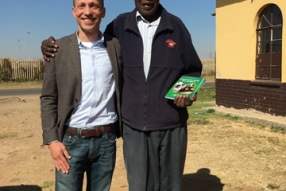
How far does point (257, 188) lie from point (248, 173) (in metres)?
0.48

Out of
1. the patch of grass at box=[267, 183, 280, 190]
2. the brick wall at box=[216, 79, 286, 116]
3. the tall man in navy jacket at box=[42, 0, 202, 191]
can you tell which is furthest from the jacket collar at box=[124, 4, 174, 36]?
the brick wall at box=[216, 79, 286, 116]

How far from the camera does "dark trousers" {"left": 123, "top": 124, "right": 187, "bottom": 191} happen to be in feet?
8.99

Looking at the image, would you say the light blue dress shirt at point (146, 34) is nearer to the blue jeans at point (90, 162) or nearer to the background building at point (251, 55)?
the blue jeans at point (90, 162)

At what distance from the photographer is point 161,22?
8.89 feet

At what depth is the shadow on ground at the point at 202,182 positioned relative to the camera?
433cm

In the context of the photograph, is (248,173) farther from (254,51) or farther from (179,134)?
(254,51)

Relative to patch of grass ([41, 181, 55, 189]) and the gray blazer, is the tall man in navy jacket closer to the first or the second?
the gray blazer

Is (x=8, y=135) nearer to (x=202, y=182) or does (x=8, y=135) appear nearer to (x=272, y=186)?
(x=202, y=182)

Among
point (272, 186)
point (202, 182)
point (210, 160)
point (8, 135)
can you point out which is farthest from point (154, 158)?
point (8, 135)

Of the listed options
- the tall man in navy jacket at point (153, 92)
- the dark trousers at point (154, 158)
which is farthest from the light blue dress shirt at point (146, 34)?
the dark trousers at point (154, 158)

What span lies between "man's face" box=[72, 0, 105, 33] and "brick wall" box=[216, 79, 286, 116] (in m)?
6.05

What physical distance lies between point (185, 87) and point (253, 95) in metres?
6.28

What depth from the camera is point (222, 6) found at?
9312 millimetres

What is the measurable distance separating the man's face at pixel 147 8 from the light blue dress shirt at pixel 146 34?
4 cm
